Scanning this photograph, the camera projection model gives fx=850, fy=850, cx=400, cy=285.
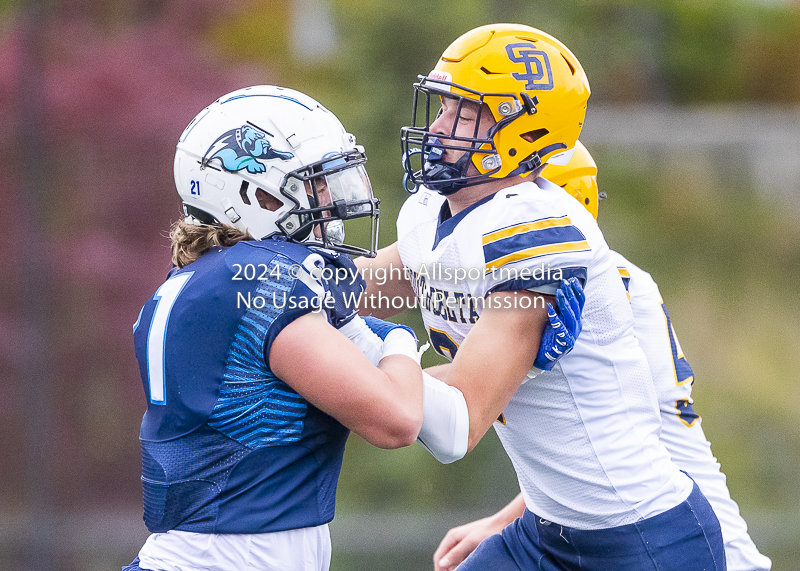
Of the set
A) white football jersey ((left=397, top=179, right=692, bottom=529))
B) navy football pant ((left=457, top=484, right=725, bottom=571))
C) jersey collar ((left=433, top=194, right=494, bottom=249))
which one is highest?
jersey collar ((left=433, top=194, right=494, bottom=249))

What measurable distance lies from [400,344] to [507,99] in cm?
85

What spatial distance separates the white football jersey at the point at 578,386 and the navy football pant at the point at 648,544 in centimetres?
3

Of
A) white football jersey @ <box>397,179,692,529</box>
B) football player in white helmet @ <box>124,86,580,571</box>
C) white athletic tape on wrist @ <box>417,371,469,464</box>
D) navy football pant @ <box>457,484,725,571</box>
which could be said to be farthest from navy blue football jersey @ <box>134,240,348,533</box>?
navy football pant @ <box>457,484,725,571</box>

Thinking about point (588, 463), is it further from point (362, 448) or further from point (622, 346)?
point (362, 448)

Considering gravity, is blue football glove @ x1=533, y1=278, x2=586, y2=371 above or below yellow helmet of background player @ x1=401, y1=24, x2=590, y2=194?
below

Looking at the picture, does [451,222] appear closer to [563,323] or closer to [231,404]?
[563,323]

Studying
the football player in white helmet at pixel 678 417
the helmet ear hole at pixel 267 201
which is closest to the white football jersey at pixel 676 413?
the football player in white helmet at pixel 678 417

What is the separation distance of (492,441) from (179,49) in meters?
2.90

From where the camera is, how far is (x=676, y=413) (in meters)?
2.71

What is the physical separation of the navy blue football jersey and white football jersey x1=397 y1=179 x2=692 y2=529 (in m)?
0.55

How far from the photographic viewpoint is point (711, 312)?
547 cm

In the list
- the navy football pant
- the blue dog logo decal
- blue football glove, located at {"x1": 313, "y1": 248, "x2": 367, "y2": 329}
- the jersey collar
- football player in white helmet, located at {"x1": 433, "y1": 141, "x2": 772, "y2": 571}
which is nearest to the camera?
blue football glove, located at {"x1": 313, "y1": 248, "x2": 367, "y2": 329}

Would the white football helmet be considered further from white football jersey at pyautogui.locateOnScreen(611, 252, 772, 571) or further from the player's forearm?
white football jersey at pyautogui.locateOnScreen(611, 252, 772, 571)

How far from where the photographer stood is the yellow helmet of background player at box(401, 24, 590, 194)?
245cm
